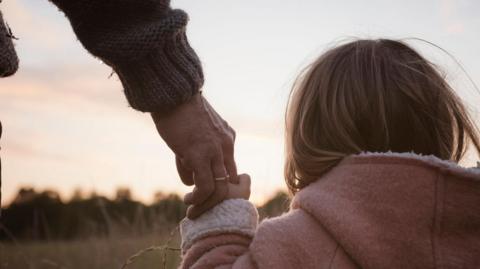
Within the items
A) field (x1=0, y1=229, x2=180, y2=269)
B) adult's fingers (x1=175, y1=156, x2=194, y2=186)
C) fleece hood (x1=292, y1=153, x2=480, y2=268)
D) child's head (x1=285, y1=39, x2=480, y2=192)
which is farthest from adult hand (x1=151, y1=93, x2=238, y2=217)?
field (x1=0, y1=229, x2=180, y2=269)

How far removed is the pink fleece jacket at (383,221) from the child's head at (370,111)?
22 cm

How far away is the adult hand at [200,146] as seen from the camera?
1.99m

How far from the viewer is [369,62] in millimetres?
2082

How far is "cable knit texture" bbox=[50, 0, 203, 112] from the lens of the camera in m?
2.10

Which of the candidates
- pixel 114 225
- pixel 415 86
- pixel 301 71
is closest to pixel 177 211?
pixel 114 225

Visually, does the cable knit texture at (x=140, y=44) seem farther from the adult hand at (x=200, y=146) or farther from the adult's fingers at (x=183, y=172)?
the adult's fingers at (x=183, y=172)

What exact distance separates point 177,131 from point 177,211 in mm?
3521

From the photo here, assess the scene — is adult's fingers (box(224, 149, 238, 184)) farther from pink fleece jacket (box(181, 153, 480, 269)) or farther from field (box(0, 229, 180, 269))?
field (box(0, 229, 180, 269))

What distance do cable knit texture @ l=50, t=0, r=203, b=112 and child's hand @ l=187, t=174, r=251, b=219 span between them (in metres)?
0.35

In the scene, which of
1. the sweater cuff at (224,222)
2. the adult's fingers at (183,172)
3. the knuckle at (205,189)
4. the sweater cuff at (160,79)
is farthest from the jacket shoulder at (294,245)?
the sweater cuff at (160,79)

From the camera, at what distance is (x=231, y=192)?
207cm

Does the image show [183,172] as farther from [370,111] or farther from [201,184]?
[370,111]

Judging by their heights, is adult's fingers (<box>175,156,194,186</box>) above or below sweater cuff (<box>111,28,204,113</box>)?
below

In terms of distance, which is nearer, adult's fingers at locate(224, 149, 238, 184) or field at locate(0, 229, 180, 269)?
adult's fingers at locate(224, 149, 238, 184)
